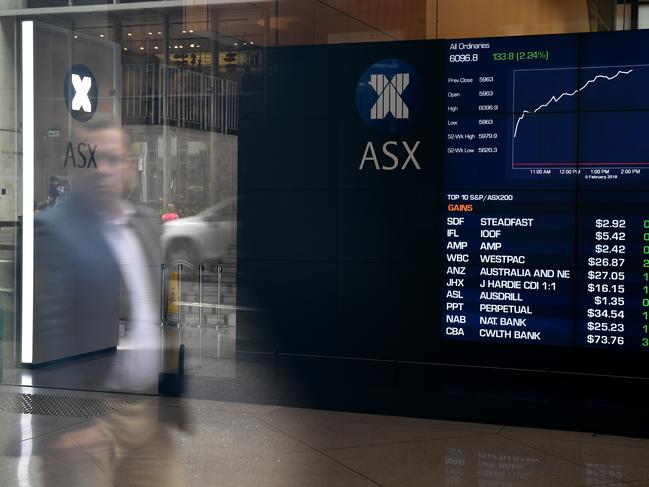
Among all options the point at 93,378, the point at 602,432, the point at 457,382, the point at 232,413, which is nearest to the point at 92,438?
the point at 232,413

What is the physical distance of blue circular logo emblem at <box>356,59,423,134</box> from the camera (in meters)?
8.05

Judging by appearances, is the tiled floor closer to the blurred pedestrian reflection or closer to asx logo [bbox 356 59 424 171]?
the blurred pedestrian reflection

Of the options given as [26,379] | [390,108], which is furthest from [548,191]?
[26,379]

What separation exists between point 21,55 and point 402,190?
3.89 meters

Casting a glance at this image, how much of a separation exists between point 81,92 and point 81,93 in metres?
0.01

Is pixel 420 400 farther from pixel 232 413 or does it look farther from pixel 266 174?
pixel 266 174

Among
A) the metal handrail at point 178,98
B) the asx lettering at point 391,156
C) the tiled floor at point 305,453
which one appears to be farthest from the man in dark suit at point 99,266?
the asx lettering at point 391,156

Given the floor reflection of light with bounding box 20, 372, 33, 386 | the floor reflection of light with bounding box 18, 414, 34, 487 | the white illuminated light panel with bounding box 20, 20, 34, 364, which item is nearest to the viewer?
the floor reflection of light with bounding box 18, 414, 34, 487

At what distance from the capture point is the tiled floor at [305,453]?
5.94 meters

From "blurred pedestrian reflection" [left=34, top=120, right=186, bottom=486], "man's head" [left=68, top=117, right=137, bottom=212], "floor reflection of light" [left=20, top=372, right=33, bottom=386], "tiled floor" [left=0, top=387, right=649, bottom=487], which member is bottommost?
"floor reflection of light" [left=20, top=372, right=33, bottom=386]

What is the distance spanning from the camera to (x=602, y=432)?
23.2ft

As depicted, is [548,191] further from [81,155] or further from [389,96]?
[81,155]

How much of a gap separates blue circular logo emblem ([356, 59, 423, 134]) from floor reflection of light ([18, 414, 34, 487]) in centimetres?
356

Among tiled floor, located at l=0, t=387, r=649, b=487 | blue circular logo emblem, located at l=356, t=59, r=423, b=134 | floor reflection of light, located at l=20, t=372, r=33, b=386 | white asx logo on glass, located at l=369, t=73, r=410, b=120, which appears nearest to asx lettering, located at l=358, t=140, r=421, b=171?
blue circular logo emblem, located at l=356, t=59, r=423, b=134
